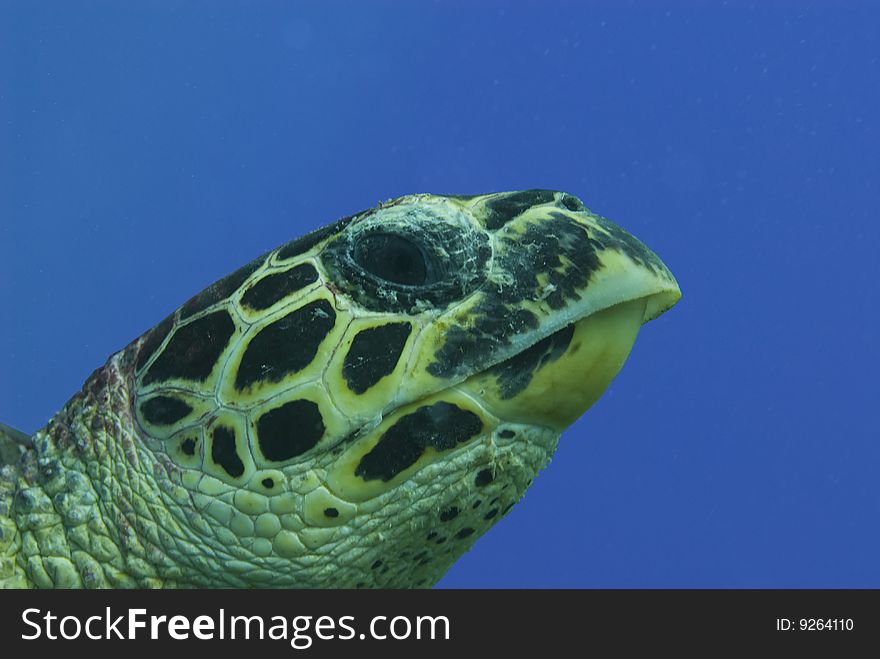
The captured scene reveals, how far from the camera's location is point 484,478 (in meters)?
1.56

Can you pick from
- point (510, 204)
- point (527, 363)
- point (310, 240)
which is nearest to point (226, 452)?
point (310, 240)

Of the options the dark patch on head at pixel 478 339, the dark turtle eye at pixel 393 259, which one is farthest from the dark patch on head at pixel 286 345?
the dark patch on head at pixel 478 339

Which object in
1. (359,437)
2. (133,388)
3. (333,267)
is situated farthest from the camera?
(133,388)

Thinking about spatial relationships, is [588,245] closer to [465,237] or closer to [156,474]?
[465,237]

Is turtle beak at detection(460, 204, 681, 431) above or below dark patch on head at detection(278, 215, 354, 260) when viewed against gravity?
below

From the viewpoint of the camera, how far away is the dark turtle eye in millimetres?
1530

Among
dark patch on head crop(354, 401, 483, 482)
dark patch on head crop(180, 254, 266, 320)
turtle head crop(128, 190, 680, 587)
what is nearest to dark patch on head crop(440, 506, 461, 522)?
turtle head crop(128, 190, 680, 587)

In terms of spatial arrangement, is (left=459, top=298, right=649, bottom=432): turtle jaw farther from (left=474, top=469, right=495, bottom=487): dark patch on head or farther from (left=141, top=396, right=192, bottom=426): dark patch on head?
(left=141, top=396, right=192, bottom=426): dark patch on head

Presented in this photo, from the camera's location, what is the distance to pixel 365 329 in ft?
4.92

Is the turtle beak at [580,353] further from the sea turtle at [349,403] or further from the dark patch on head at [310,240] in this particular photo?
the dark patch on head at [310,240]

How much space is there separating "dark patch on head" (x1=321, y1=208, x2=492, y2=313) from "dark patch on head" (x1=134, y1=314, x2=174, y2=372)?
40 cm
